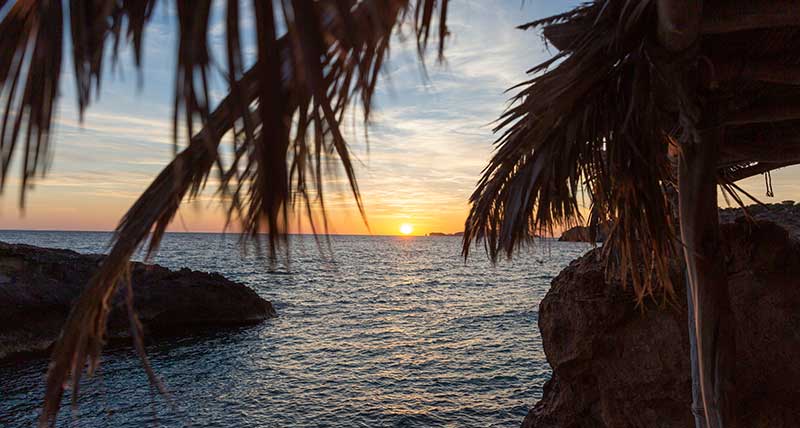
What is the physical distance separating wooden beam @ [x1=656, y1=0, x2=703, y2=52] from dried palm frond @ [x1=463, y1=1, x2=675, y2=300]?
0.39 ft

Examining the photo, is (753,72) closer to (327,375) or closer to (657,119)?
(657,119)

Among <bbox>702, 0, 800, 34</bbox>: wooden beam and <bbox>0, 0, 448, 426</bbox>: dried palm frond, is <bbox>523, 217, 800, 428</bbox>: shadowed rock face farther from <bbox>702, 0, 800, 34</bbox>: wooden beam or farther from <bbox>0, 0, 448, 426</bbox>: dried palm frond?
<bbox>0, 0, 448, 426</bbox>: dried palm frond

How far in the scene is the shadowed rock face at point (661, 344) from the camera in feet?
16.9

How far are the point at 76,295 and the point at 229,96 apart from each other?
22635 millimetres

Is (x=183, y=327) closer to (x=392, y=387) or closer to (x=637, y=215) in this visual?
(x=392, y=387)

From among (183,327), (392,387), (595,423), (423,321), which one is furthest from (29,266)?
(595,423)

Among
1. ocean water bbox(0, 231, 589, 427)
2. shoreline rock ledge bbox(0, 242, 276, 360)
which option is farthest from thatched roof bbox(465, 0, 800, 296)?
shoreline rock ledge bbox(0, 242, 276, 360)

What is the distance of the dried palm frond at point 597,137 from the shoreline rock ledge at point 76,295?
14813mm

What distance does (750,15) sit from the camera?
2615mm

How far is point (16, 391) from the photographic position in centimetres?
1226

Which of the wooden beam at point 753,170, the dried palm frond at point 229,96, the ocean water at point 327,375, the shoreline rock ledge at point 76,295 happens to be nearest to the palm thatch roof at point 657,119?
the wooden beam at point 753,170

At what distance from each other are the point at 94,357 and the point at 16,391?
15379 mm

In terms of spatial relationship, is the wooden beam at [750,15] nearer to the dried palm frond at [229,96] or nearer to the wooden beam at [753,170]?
the wooden beam at [753,170]

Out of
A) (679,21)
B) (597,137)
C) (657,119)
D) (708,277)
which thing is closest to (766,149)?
(708,277)
